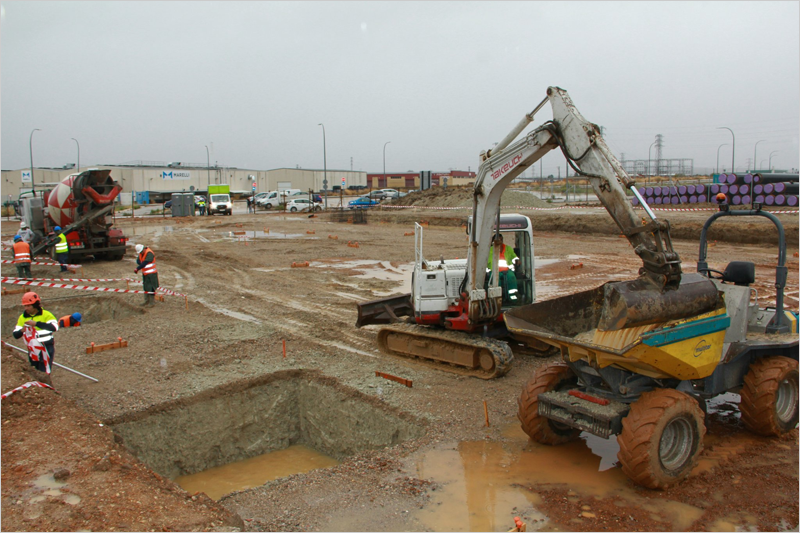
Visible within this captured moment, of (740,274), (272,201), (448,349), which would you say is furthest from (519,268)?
(272,201)

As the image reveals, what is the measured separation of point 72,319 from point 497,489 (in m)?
6.31

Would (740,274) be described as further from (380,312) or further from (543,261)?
(543,261)

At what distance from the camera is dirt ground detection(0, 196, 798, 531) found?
543 cm

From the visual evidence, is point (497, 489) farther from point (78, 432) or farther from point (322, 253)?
point (322, 253)

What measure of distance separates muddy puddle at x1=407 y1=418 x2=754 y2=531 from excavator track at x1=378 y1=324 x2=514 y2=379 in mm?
1753

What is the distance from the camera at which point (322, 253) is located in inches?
966

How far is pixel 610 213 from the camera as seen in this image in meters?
6.88

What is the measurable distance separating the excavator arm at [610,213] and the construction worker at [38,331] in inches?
244

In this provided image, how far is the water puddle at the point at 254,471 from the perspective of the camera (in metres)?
8.25

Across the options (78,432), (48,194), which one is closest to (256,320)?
(78,432)

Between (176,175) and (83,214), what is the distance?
6712cm

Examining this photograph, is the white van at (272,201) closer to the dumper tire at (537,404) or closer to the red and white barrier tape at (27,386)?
the red and white barrier tape at (27,386)

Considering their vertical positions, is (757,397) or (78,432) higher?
(757,397)

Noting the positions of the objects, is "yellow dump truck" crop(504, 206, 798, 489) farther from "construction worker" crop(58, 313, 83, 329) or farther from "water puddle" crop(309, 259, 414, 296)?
"water puddle" crop(309, 259, 414, 296)
